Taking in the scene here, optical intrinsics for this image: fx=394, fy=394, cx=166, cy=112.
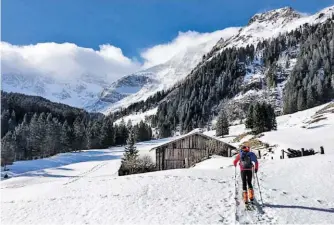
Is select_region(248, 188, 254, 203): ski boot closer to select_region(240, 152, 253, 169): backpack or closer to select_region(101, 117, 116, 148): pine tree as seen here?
select_region(240, 152, 253, 169): backpack

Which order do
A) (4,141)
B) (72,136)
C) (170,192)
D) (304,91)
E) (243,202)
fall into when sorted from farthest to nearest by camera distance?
(304,91)
(72,136)
(4,141)
(170,192)
(243,202)

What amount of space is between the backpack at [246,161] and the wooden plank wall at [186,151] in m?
31.9

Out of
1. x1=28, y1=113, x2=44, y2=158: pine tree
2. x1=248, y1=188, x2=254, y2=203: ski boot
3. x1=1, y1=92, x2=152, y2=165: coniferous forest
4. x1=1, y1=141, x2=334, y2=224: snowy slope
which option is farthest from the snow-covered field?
x1=28, y1=113, x2=44, y2=158: pine tree

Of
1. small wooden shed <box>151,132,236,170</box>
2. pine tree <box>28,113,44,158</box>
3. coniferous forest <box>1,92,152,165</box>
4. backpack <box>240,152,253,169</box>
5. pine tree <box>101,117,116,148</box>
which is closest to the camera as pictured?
backpack <box>240,152,253,169</box>

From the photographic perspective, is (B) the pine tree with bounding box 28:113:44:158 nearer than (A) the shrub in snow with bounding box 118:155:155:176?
No

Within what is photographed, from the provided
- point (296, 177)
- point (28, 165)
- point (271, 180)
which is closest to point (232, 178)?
point (271, 180)

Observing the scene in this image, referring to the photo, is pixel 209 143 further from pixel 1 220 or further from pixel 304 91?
pixel 304 91

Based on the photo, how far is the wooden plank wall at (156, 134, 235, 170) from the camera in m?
52.1

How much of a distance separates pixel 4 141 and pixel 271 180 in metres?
90.8

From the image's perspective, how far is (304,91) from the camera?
17900 centimetres

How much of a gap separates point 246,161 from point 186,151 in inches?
1292

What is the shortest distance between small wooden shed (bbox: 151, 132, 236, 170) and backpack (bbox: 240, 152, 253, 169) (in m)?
31.9

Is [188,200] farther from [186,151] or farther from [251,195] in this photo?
[186,151]

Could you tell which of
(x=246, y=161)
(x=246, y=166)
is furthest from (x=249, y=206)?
(x=246, y=161)
